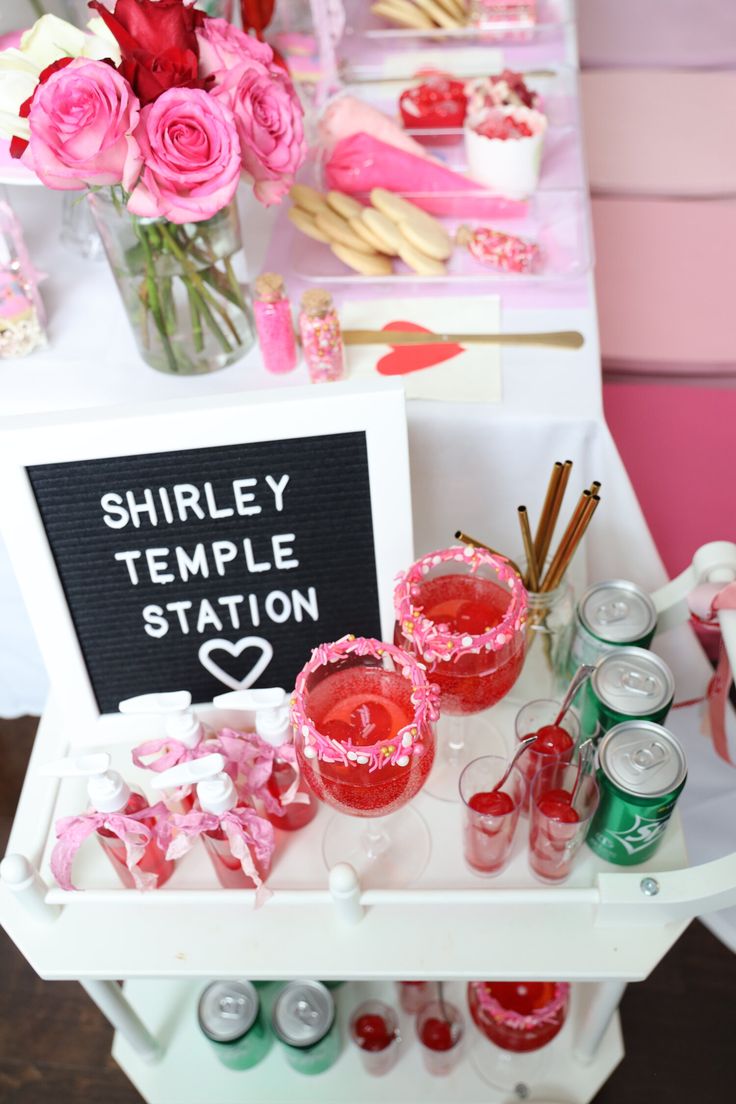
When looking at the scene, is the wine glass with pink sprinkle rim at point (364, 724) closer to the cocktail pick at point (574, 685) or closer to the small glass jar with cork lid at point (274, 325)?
the cocktail pick at point (574, 685)

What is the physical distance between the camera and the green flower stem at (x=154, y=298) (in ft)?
3.20

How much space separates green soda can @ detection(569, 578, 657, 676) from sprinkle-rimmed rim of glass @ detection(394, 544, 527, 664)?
4.1 inches

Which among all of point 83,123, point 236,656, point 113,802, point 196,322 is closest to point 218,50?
point 83,123

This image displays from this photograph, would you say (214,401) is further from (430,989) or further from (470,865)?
(430,989)

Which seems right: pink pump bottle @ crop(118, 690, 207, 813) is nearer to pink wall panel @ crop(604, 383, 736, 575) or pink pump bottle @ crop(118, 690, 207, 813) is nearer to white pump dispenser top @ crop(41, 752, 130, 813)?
white pump dispenser top @ crop(41, 752, 130, 813)

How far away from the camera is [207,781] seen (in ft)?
2.60

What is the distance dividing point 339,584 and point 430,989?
60 cm

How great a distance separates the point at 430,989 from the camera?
1216 mm

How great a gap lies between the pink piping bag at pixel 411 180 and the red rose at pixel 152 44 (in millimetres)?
478

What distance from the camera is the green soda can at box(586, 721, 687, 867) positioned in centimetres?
78

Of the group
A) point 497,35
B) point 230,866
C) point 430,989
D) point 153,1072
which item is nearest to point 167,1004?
point 153,1072

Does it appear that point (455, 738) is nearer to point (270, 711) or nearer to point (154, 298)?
point (270, 711)

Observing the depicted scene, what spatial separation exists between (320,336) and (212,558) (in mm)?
282

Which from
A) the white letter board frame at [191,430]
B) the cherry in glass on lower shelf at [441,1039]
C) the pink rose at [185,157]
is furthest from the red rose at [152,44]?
the cherry in glass on lower shelf at [441,1039]
